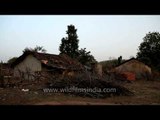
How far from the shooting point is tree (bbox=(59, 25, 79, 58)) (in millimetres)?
26375

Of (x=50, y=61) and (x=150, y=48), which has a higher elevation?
(x=150, y=48)

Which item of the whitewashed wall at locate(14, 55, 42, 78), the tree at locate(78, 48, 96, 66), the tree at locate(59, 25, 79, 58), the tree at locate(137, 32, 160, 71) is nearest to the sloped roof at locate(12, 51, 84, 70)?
the whitewashed wall at locate(14, 55, 42, 78)

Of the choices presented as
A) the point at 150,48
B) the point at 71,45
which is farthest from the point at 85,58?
the point at 150,48

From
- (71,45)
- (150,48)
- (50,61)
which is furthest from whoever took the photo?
(150,48)

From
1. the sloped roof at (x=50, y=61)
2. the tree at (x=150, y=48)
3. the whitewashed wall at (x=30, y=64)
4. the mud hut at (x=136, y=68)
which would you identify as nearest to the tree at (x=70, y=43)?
the mud hut at (x=136, y=68)

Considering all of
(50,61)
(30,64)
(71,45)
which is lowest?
Result: (30,64)

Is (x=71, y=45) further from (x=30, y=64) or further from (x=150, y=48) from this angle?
(x=150, y=48)

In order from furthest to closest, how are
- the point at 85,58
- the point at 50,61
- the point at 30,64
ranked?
the point at 85,58
the point at 30,64
the point at 50,61

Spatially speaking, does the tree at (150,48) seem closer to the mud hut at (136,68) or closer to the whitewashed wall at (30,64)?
the mud hut at (136,68)

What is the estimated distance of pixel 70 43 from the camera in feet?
88.0

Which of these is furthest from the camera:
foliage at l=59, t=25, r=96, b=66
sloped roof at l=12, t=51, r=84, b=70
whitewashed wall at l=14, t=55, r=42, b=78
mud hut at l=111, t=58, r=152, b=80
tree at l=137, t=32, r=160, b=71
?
tree at l=137, t=32, r=160, b=71

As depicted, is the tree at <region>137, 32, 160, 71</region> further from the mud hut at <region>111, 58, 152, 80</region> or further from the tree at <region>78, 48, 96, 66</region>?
the tree at <region>78, 48, 96, 66</region>

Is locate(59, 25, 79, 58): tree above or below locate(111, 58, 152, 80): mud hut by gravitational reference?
above
